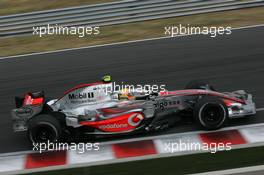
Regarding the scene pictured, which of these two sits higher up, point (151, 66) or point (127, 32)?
point (127, 32)

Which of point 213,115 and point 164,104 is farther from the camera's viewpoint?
point 164,104

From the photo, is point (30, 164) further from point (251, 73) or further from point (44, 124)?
point (251, 73)

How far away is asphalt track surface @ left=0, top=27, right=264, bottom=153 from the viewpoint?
11.5 m

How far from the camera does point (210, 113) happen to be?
8883 mm

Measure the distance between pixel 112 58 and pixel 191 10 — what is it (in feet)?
13.8

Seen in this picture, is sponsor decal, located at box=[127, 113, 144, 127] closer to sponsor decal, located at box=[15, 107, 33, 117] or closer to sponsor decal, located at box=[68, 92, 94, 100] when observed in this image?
sponsor decal, located at box=[68, 92, 94, 100]

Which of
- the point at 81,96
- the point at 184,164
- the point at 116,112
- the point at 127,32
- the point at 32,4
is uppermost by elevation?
the point at 32,4

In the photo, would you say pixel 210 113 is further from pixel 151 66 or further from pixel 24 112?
pixel 151 66

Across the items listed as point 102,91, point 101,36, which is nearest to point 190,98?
point 102,91

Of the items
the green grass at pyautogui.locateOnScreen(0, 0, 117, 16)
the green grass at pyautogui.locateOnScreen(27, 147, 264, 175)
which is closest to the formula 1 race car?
the green grass at pyautogui.locateOnScreen(27, 147, 264, 175)

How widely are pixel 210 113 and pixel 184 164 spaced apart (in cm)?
142

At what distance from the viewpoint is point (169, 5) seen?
16547 millimetres

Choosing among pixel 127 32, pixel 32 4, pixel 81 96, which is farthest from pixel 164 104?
pixel 32 4

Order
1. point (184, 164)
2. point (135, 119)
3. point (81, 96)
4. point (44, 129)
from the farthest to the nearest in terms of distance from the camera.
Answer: point (81, 96)
point (135, 119)
point (44, 129)
point (184, 164)
